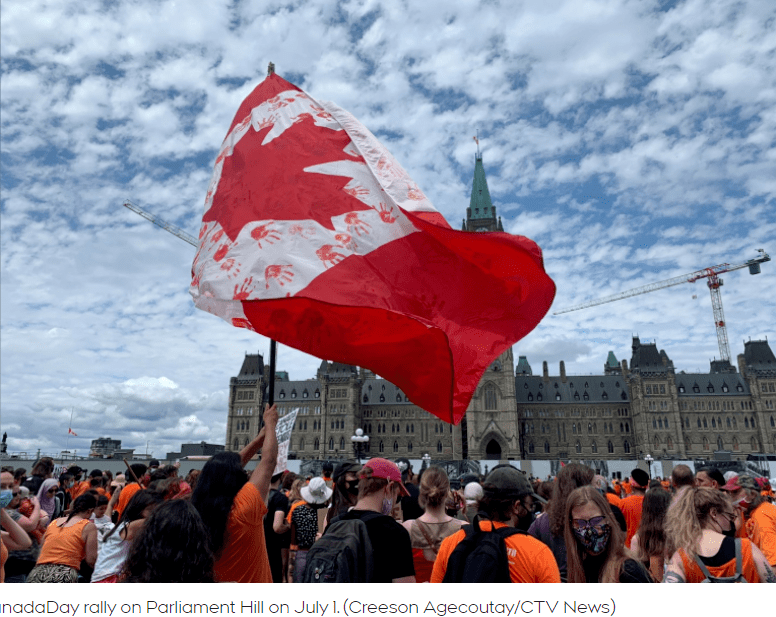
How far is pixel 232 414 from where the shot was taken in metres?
97.2

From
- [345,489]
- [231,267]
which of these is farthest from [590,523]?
[231,267]

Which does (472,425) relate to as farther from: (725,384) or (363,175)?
(363,175)

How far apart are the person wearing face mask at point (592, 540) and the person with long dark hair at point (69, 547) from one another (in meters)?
4.16

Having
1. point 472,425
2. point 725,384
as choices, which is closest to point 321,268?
point 472,425

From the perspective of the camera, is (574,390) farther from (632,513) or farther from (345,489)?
(345,489)

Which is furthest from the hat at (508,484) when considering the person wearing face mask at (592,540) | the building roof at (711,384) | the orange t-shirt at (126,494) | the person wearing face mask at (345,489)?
the building roof at (711,384)

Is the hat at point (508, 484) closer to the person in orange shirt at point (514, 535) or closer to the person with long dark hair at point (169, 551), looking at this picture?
the person in orange shirt at point (514, 535)

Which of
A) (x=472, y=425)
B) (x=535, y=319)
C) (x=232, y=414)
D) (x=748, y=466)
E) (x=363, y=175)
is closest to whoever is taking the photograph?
(x=535, y=319)

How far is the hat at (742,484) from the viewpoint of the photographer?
6.52 m

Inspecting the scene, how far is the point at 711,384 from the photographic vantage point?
307 feet

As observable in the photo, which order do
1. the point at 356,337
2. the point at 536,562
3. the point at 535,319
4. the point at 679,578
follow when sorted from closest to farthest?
the point at 536,562
the point at 679,578
the point at 356,337
the point at 535,319

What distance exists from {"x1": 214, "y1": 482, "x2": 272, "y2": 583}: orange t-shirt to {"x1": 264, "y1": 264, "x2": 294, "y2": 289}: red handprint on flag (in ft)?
6.21

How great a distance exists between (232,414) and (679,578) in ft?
324

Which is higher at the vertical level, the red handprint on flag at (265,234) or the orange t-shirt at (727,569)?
the red handprint on flag at (265,234)
